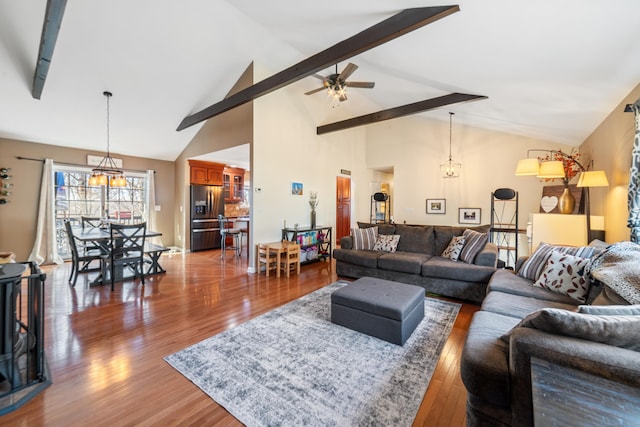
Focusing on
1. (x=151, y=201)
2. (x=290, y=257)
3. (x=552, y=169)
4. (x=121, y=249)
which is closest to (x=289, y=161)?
(x=290, y=257)

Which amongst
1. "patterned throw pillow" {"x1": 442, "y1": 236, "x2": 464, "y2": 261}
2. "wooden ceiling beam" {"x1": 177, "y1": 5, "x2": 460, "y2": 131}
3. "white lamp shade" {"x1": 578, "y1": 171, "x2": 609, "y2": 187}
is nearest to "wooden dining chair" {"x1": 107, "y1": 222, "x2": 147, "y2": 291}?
"wooden ceiling beam" {"x1": 177, "y1": 5, "x2": 460, "y2": 131}

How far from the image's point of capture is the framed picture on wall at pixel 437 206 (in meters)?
6.96

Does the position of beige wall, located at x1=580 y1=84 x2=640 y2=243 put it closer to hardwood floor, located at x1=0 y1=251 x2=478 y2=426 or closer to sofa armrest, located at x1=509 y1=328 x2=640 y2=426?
hardwood floor, located at x1=0 y1=251 x2=478 y2=426

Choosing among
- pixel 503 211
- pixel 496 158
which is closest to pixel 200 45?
pixel 496 158

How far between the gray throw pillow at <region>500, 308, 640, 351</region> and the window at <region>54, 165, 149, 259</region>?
7454 millimetres

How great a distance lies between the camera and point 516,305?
2234mm

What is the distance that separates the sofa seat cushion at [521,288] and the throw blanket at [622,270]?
1.24ft

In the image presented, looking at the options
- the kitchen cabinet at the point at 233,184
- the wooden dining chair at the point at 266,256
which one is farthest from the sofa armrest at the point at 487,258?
the kitchen cabinet at the point at 233,184

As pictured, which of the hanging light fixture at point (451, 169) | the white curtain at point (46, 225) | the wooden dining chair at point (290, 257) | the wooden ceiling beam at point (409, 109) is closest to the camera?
the wooden ceiling beam at point (409, 109)

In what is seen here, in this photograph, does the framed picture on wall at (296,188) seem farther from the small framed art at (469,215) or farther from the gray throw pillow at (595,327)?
the gray throw pillow at (595,327)

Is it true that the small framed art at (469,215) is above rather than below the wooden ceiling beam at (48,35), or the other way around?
below

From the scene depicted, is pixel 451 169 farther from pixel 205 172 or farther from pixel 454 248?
pixel 205 172

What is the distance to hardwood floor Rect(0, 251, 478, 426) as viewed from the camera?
1655mm

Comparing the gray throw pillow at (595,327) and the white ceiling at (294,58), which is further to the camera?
the white ceiling at (294,58)
